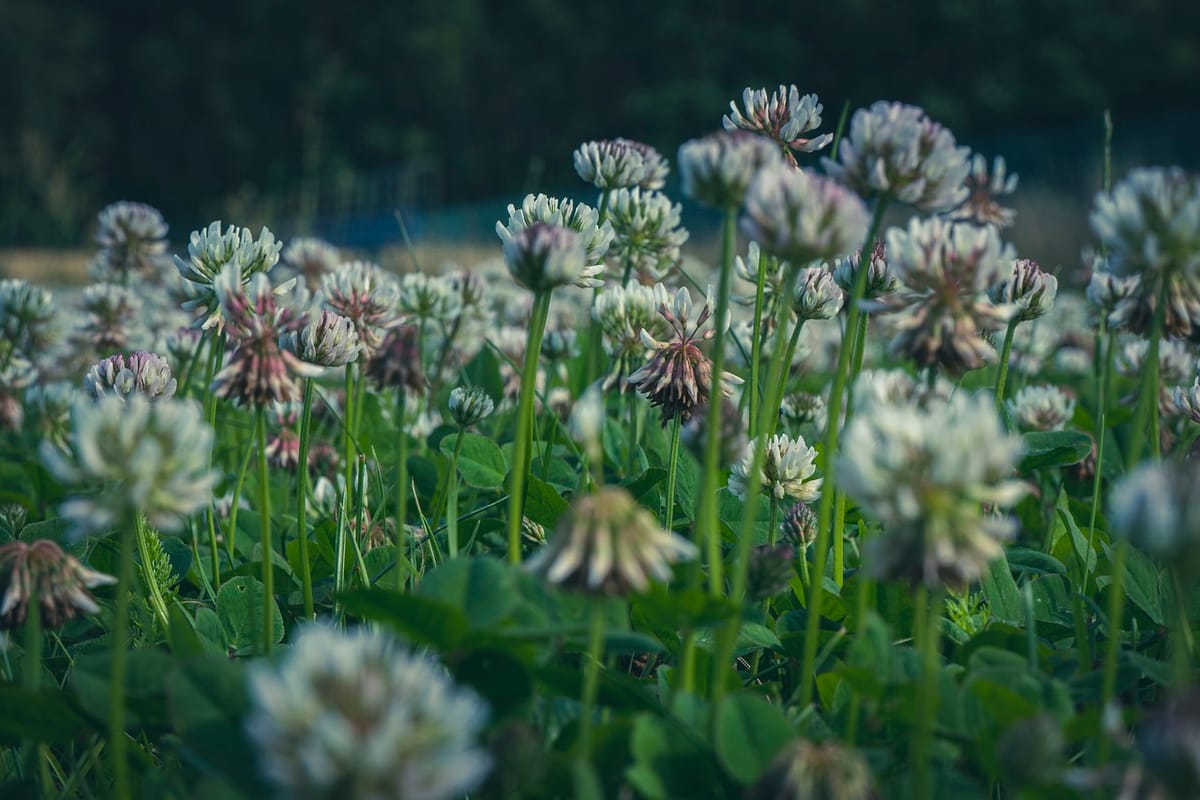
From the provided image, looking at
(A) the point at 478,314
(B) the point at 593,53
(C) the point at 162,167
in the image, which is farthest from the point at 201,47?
(A) the point at 478,314

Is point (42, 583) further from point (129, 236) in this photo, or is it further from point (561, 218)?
point (129, 236)

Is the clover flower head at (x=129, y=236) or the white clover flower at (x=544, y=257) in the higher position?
the clover flower head at (x=129, y=236)

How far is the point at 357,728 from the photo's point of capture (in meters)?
0.57

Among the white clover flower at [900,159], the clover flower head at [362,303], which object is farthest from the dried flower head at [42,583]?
the white clover flower at [900,159]

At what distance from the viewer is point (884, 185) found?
842mm

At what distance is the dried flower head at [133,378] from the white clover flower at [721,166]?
0.70m

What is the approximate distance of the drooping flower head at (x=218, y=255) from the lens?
3.96 feet

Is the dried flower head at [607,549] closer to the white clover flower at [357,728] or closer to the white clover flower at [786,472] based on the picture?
the white clover flower at [357,728]

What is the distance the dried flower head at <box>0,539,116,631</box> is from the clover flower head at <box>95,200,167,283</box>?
4.78ft

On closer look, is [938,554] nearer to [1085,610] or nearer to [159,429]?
[159,429]

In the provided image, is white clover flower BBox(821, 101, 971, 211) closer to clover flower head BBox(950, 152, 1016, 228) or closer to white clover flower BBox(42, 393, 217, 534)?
white clover flower BBox(42, 393, 217, 534)

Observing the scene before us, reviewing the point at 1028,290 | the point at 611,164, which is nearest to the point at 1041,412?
the point at 1028,290

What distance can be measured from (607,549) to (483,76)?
31.5m

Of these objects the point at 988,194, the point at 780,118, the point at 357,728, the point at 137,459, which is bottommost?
the point at 357,728
